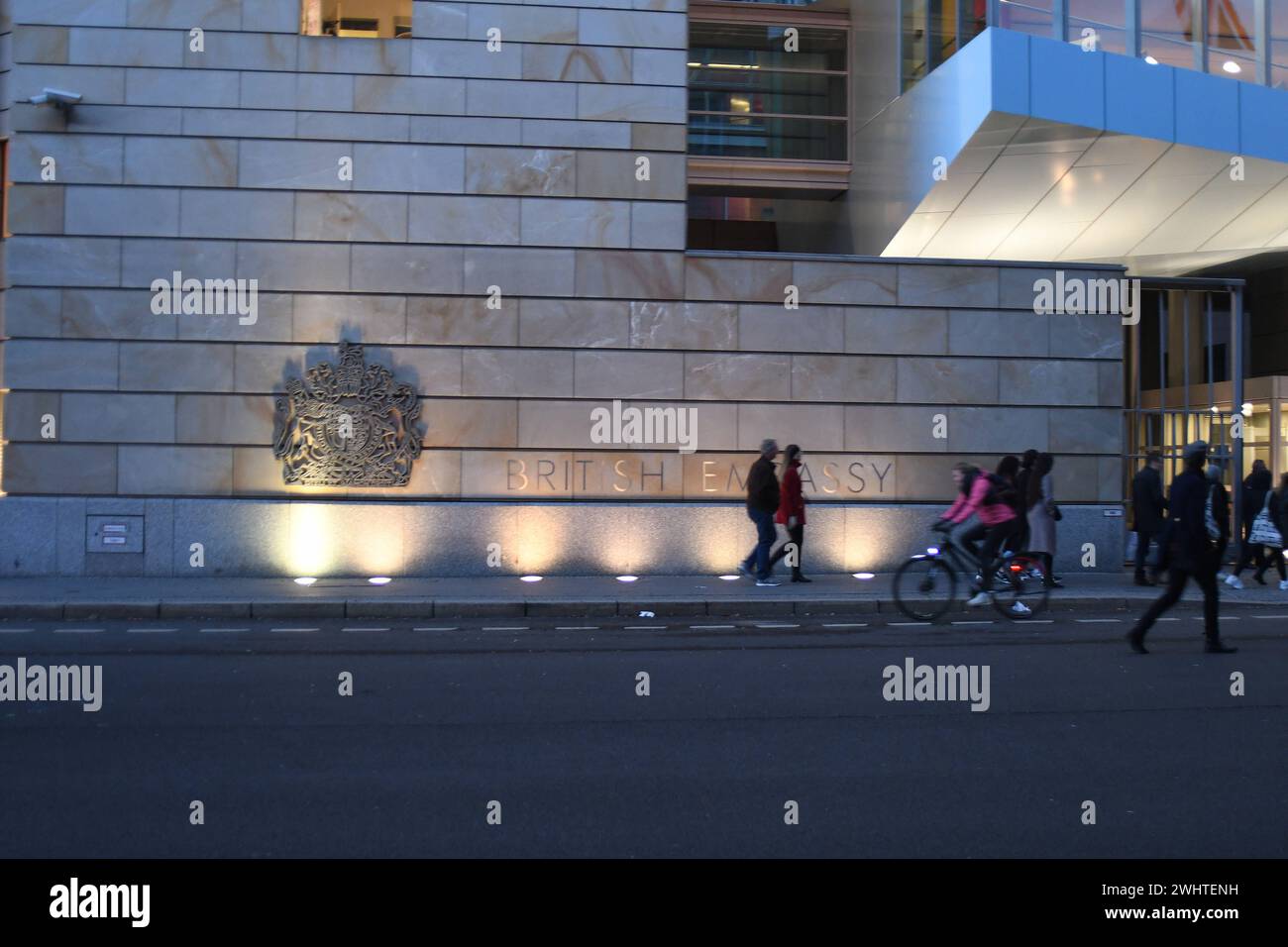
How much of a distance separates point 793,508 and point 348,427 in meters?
6.37

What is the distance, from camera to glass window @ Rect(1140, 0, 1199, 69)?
1814 cm

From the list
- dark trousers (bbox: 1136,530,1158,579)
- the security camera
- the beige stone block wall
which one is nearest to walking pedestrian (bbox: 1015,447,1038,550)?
dark trousers (bbox: 1136,530,1158,579)

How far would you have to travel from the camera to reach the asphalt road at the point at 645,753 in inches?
209

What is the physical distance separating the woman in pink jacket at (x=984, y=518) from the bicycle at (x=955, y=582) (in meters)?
0.09

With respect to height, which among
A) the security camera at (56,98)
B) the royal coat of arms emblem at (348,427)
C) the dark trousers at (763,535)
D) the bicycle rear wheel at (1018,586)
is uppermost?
the security camera at (56,98)

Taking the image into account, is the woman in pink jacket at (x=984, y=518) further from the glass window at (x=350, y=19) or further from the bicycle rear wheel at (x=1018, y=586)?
the glass window at (x=350, y=19)

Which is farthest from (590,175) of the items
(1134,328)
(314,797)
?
(314,797)

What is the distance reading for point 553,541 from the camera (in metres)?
17.4

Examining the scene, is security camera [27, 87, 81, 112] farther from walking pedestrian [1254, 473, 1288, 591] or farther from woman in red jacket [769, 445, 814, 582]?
walking pedestrian [1254, 473, 1288, 591]

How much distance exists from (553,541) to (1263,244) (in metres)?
13.5

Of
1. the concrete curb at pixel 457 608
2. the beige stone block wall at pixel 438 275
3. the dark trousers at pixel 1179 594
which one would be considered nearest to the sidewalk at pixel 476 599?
the concrete curb at pixel 457 608

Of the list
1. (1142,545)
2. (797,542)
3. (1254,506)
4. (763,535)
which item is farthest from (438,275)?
(1254,506)
